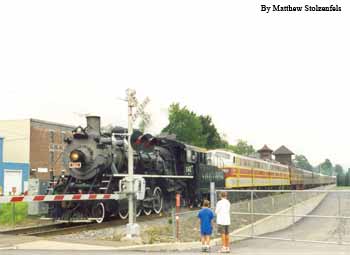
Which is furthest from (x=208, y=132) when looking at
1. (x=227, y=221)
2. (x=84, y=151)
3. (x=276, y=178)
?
(x=227, y=221)

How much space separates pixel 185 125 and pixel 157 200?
5351 centimetres

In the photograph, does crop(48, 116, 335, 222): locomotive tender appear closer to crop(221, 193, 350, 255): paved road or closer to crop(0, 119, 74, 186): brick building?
crop(221, 193, 350, 255): paved road

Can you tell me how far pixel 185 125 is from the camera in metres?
76.3

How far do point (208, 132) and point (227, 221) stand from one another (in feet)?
238

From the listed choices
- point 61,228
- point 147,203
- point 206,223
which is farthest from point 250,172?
point 206,223

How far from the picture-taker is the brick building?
5988cm

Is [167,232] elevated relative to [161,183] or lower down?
lower down

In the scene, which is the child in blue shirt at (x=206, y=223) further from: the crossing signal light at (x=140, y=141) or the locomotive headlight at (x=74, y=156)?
the locomotive headlight at (x=74, y=156)

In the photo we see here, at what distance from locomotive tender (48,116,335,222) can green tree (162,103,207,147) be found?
44908mm

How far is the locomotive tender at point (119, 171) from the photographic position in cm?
1928

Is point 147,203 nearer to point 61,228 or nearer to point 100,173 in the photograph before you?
point 100,173

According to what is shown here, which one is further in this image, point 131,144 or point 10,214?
point 10,214

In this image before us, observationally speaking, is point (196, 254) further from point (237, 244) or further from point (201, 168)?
point (201, 168)

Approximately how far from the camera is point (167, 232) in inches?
655
